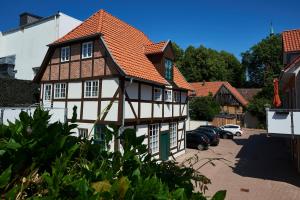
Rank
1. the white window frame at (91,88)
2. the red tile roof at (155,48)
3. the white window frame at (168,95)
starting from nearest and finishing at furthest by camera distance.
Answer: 1. the white window frame at (91,88)
2. the red tile roof at (155,48)
3. the white window frame at (168,95)

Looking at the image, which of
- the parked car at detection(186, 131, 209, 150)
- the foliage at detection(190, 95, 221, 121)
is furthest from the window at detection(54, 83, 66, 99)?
the foliage at detection(190, 95, 221, 121)

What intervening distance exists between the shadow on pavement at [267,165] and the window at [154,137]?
16.7ft

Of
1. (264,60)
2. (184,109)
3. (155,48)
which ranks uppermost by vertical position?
(264,60)

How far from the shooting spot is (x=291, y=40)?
706 inches

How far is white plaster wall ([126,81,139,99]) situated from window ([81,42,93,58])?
118 inches

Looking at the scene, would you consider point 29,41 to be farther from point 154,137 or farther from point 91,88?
point 154,137

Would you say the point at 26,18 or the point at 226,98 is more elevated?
the point at 26,18

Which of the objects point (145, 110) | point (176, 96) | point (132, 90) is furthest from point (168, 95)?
point (132, 90)

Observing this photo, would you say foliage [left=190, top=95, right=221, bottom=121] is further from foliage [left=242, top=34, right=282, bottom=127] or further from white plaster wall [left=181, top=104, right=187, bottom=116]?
foliage [left=242, top=34, right=282, bottom=127]

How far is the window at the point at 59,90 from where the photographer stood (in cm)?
1611

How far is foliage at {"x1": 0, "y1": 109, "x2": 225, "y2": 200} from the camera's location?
1.43m

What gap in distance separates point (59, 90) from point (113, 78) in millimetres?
4392

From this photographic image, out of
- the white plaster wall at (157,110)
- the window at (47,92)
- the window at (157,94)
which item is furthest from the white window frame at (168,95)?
the window at (47,92)

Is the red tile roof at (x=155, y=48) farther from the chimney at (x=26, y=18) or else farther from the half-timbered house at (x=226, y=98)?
the half-timbered house at (x=226, y=98)
